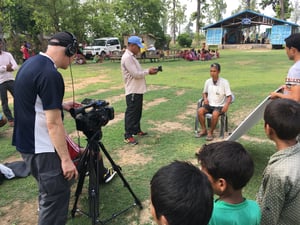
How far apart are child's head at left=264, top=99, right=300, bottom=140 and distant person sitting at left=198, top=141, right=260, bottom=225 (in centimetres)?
40

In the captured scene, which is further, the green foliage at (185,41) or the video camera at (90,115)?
the green foliage at (185,41)

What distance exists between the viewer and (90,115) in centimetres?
270

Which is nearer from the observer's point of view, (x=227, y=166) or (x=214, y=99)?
(x=227, y=166)

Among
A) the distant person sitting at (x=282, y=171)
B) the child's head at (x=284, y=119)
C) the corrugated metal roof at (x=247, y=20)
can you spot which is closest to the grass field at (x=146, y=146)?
the distant person sitting at (x=282, y=171)

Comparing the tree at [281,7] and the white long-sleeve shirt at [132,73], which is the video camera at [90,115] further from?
the tree at [281,7]

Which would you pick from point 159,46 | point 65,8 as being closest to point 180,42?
point 159,46

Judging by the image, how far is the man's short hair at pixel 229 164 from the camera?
1.68 metres

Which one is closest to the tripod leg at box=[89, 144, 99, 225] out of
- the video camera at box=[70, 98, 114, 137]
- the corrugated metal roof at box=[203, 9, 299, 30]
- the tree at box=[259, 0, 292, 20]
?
the video camera at box=[70, 98, 114, 137]

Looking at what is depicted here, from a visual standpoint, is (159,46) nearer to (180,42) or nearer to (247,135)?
(180,42)

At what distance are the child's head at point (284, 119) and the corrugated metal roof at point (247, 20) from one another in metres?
36.5

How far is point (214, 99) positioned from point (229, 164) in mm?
3849

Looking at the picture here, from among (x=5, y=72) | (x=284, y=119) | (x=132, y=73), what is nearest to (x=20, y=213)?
(x=132, y=73)

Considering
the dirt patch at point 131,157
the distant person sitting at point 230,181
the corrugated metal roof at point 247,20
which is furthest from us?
the corrugated metal roof at point 247,20

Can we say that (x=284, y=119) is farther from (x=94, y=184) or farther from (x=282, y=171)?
(x=94, y=184)
